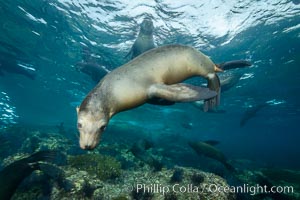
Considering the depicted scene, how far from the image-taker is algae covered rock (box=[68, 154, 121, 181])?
772 cm

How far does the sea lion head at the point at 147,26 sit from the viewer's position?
1024cm

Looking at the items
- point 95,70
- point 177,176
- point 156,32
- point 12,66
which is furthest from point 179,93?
point 12,66

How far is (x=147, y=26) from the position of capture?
34.1 ft

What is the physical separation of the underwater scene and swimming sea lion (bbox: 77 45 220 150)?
2 centimetres

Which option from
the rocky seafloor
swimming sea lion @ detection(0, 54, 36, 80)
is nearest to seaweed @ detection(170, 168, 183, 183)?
the rocky seafloor

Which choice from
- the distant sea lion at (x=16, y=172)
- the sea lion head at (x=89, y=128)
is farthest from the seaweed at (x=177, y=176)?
the sea lion head at (x=89, y=128)

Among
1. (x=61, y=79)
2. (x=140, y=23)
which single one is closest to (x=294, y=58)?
(x=140, y=23)

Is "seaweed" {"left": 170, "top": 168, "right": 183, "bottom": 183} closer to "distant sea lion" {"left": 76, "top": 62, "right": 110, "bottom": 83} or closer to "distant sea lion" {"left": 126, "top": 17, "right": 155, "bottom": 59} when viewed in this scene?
"distant sea lion" {"left": 126, "top": 17, "right": 155, "bottom": 59}

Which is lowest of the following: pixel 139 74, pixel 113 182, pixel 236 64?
pixel 113 182

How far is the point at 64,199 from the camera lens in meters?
6.07

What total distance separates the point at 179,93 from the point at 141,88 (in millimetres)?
570

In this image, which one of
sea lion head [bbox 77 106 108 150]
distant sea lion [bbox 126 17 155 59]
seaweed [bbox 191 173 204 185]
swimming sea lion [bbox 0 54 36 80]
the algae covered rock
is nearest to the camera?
sea lion head [bbox 77 106 108 150]

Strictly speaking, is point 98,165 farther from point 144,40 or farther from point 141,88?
point 144,40

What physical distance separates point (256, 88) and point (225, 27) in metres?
11.7
